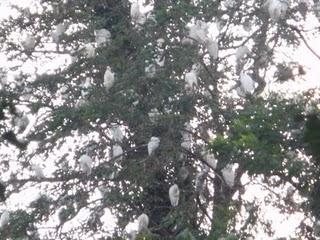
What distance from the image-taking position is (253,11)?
6.24 m

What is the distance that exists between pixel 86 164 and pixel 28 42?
164 centimetres

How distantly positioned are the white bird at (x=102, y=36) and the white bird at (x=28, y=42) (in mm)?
732

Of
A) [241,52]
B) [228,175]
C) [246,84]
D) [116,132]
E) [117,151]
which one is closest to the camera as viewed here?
[228,175]

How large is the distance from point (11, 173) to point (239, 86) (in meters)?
2.64

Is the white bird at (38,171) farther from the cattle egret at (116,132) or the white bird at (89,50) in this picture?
the white bird at (89,50)

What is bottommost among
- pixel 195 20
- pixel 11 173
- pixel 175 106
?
pixel 11 173

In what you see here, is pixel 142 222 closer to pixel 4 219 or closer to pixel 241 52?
pixel 4 219

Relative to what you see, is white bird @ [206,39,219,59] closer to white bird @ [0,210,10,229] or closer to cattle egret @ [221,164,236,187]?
cattle egret @ [221,164,236,187]

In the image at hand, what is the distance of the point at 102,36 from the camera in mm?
6414

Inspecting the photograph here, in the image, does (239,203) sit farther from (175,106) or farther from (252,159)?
(252,159)

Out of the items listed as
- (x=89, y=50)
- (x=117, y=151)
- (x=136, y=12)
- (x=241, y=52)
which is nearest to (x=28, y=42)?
(x=89, y=50)

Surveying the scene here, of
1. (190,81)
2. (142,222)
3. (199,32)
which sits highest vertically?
(199,32)

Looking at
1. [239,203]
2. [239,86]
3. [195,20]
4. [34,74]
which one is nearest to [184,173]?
[239,203]

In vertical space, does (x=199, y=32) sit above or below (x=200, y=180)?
above
